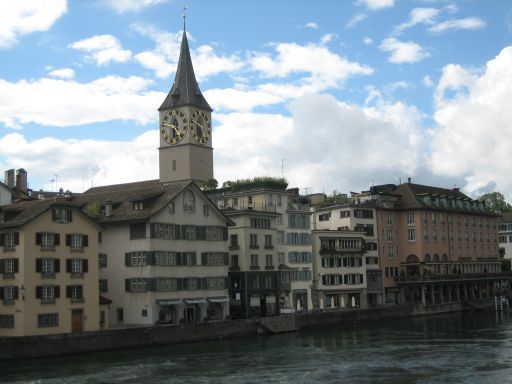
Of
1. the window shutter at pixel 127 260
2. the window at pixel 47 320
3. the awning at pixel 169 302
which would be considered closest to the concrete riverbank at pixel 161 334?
the window at pixel 47 320

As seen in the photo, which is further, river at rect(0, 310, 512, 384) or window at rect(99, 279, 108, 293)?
window at rect(99, 279, 108, 293)

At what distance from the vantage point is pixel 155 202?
85812 millimetres

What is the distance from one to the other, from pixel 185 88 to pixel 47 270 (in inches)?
2957

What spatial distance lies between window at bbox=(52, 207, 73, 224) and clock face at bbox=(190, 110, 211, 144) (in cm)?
6685

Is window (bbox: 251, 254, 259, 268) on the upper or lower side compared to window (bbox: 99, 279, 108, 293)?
upper

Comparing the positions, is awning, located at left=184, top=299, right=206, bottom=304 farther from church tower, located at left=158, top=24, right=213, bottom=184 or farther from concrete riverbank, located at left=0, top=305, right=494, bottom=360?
church tower, located at left=158, top=24, right=213, bottom=184

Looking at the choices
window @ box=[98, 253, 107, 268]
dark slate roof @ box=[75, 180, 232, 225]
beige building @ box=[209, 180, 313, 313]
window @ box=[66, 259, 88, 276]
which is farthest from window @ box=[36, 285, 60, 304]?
beige building @ box=[209, 180, 313, 313]

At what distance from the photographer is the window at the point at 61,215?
243 ft

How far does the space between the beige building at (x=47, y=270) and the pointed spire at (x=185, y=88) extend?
6750cm

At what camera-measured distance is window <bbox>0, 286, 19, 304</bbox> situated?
233ft

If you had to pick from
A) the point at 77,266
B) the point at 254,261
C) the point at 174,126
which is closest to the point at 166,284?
the point at 77,266

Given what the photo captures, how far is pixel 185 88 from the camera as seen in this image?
471 feet

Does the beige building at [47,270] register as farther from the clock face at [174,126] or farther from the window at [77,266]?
the clock face at [174,126]

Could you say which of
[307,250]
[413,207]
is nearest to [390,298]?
[413,207]
